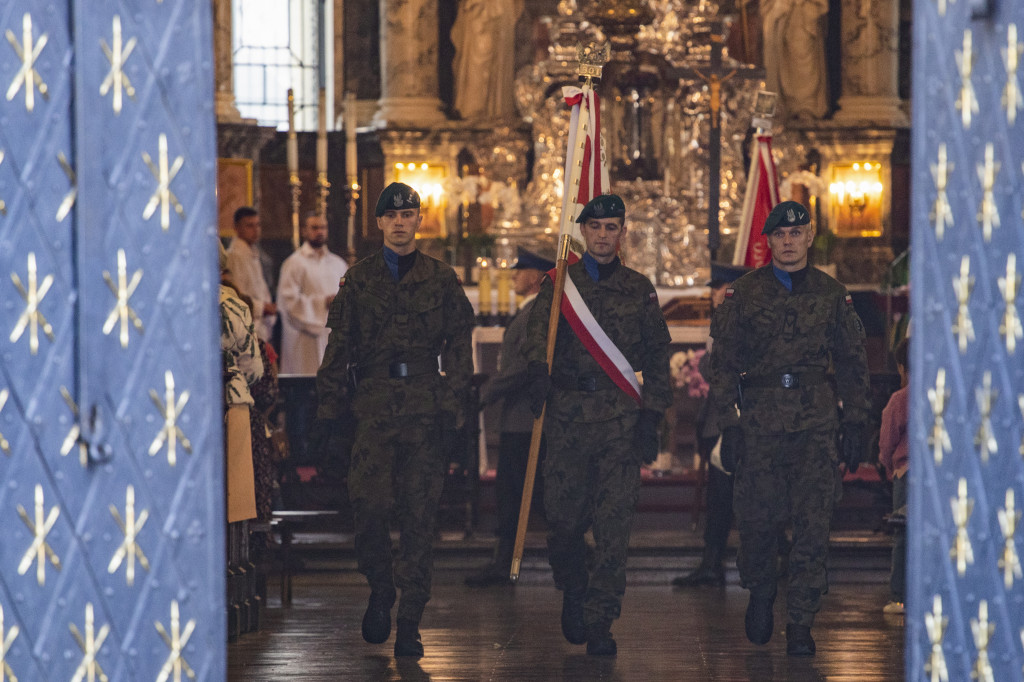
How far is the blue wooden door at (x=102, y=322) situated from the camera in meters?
3.44

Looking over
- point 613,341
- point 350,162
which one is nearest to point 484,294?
point 350,162

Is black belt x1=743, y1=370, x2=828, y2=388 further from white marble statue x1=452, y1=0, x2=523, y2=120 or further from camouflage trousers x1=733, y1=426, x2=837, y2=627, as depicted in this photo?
white marble statue x1=452, y1=0, x2=523, y2=120

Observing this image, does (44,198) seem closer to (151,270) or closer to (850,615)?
(151,270)

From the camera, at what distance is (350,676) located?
19.4 feet

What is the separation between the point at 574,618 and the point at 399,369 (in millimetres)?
1300

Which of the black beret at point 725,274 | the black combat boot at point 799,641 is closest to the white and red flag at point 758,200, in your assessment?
the black beret at point 725,274

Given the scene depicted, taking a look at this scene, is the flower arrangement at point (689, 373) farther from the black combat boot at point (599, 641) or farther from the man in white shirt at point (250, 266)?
the black combat boot at point (599, 641)

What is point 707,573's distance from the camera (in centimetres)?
829

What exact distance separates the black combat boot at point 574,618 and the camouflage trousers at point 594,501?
0.04 meters

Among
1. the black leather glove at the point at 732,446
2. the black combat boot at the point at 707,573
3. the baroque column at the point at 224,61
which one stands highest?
the baroque column at the point at 224,61

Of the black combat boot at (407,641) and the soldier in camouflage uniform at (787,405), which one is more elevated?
the soldier in camouflage uniform at (787,405)

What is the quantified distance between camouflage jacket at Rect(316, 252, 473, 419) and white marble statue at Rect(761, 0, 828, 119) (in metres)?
9.95

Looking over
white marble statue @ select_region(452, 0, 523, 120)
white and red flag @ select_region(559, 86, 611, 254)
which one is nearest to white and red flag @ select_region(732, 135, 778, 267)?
white and red flag @ select_region(559, 86, 611, 254)

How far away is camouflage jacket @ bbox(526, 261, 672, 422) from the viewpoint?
256 inches
